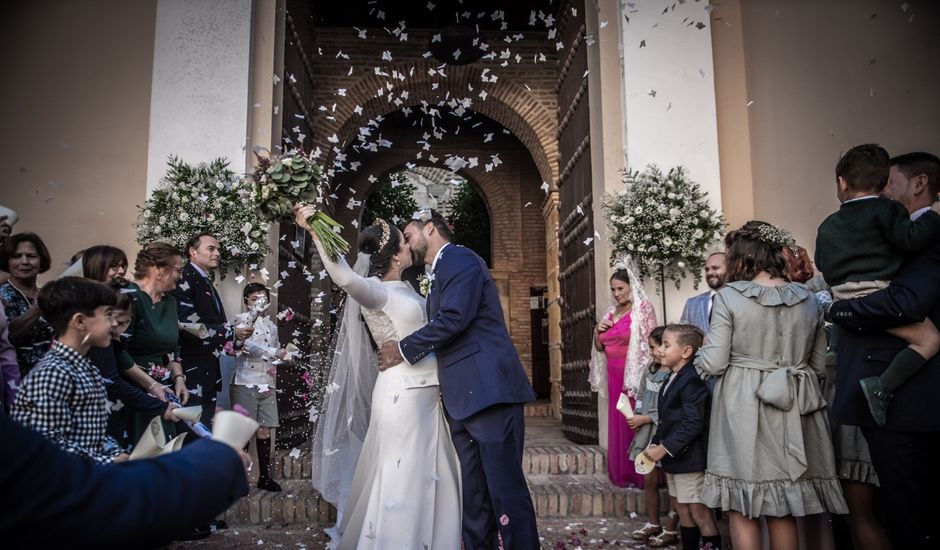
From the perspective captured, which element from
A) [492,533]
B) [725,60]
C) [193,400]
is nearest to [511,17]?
[725,60]

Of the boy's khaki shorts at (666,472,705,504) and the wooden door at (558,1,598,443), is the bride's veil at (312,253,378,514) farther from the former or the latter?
the wooden door at (558,1,598,443)

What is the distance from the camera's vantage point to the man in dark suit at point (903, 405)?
2846mm

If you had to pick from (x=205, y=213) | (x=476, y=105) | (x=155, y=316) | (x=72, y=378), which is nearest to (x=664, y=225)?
(x=205, y=213)

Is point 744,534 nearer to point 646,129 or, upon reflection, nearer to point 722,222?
point 722,222

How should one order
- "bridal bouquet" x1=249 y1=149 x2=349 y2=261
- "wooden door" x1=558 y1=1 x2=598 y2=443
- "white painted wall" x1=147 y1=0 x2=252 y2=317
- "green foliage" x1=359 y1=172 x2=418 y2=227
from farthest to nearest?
1. "green foliage" x1=359 y1=172 x2=418 y2=227
2. "wooden door" x1=558 y1=1 x2=598 y2=443
3. "white painted wall" x1=147 y1=0 x2=252 y2=317
4. "bridal bouquet" x1=249 y1=149 x2=349 y2=261

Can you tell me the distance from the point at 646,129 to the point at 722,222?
3.83 feet

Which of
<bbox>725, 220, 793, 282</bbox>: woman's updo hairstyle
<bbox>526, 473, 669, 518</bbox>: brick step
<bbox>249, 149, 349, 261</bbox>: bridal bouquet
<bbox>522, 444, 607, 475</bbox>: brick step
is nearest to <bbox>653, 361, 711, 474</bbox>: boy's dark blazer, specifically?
<bbox>725, 220, 793, 282</bbox>: woman's updo hairstyle

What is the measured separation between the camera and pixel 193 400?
4.89 metres

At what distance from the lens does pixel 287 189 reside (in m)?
3.66

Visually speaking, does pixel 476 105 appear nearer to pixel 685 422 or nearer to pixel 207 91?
pixel 207 91

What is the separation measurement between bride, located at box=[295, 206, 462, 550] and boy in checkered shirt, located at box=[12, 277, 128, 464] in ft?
4.03

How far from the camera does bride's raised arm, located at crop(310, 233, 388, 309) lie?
3.67 m

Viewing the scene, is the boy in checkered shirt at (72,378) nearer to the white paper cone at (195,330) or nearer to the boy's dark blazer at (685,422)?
the white paper cone at (195,330)

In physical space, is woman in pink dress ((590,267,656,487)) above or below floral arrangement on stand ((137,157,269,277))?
below
